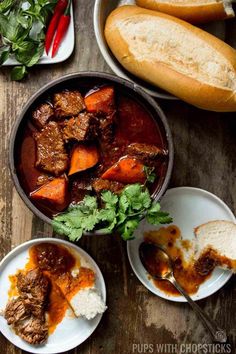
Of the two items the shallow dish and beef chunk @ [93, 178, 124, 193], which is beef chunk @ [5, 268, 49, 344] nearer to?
beef chunk @ [93, 178, 124, 193]

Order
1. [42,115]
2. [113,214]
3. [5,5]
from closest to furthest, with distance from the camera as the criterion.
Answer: [113,214] → [42,115] → [5,5]

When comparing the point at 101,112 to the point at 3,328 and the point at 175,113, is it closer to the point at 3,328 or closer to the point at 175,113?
the point at 175,113

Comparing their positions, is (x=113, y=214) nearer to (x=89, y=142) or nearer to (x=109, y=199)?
(x=109, y=199)

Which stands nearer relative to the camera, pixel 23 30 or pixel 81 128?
pixel 81 128

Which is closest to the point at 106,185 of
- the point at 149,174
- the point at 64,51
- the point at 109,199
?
the point at 109,199

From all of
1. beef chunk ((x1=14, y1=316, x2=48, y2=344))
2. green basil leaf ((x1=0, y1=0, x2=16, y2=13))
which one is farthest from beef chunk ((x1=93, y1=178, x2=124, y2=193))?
green basil leaf ((x1=0, y1=0, x2=16, y2=13))

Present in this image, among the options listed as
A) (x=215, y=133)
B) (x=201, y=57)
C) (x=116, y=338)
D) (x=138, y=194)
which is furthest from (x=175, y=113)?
(x=116, y=338)

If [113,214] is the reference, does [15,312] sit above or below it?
below
